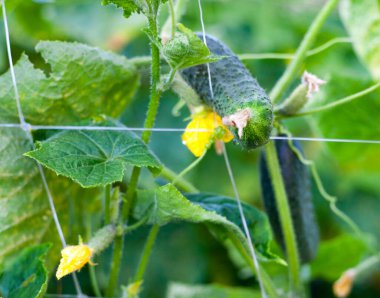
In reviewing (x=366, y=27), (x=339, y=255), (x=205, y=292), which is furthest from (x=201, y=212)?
(x=366, y=27)

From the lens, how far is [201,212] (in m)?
1.02

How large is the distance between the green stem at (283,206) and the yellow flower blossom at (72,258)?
0.35 m

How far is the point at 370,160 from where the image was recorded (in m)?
2.25

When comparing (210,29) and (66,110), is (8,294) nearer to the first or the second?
(66,110)

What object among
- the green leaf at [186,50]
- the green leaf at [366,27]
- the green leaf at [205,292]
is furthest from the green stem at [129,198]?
the green leaf at [366,27]

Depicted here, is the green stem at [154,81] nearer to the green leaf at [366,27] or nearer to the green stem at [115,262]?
the green stem at [115,262]

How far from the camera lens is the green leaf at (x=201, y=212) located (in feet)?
3.32

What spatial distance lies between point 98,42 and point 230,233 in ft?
4.58

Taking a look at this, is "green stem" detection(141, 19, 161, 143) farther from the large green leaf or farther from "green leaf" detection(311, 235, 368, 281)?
"green leaf" detection(311, 235, 368, 281)

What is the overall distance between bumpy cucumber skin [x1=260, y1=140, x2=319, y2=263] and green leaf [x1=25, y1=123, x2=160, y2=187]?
271mm

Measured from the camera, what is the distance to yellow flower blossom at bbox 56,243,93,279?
3.16ft

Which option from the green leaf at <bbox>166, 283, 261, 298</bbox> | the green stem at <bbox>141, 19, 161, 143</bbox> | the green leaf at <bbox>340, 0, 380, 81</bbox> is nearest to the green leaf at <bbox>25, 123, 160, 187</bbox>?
the green stem at <bbox>141, 19, 161, 143</bbox>

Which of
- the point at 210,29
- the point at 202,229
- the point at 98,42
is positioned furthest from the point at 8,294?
the point at 210,29

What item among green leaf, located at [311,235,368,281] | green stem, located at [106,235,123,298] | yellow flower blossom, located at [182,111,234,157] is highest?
yellow flower blossom, located at [182,111,234,157]
